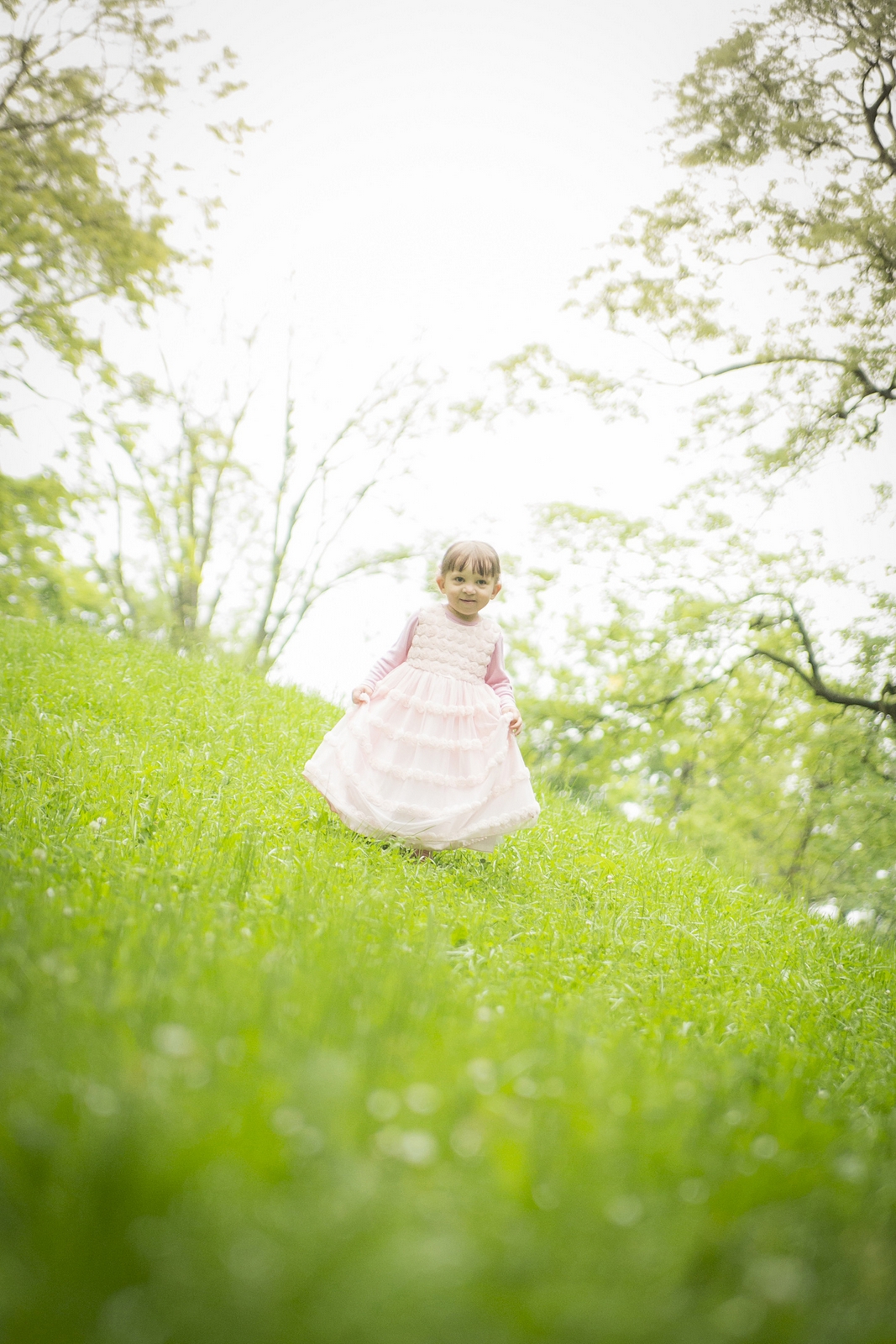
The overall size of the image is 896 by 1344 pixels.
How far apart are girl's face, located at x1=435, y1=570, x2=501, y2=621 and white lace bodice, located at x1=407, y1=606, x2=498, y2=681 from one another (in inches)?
5.7

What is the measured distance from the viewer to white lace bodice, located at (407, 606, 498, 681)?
211 inches

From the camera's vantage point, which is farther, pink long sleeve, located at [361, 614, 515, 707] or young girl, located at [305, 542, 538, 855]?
pink long sleeve, located at [361, 614, 515, 707]

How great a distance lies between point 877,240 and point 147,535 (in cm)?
1913

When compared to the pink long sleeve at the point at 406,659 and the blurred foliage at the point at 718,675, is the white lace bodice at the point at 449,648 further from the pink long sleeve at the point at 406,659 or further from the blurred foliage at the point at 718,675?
the blurred foliage at the point at 718,675

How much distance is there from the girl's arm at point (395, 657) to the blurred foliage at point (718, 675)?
7.85 metres

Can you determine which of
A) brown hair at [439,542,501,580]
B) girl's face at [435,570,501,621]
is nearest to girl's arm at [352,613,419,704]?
girl's face at [435,570,501,621]

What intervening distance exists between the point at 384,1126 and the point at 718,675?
13.2m

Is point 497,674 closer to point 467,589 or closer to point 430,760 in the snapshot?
point 467,589

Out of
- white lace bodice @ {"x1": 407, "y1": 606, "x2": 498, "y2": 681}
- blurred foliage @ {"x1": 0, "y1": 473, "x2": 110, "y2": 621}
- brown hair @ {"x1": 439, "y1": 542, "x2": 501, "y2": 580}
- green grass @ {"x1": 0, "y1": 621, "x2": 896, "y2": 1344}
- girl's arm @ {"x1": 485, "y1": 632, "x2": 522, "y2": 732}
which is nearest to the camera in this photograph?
green grass @ {"x1": 0, "y1": 621, "x2": 896, "y2": 1344}

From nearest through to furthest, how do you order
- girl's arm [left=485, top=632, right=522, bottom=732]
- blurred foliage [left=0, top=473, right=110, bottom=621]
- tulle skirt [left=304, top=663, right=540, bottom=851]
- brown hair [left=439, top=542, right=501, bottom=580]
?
1. tulle skirt [left=304, top=663, right=540, bottom=851]
2. brown hair [left=439, top=542, right=501, bottom=580]
3. girl's arm [left=485, top=632, right=522, bottom=732]
4. blurred foliage [left=0, top=473, right=110, bottom=621]

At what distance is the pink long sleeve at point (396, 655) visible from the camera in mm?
5328

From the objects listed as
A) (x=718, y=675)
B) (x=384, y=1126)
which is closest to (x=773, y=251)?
(x=718, y=675)

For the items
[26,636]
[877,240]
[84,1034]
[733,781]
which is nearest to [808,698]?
[733,781]

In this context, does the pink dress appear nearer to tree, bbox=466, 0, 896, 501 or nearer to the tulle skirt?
the tulle skirt
